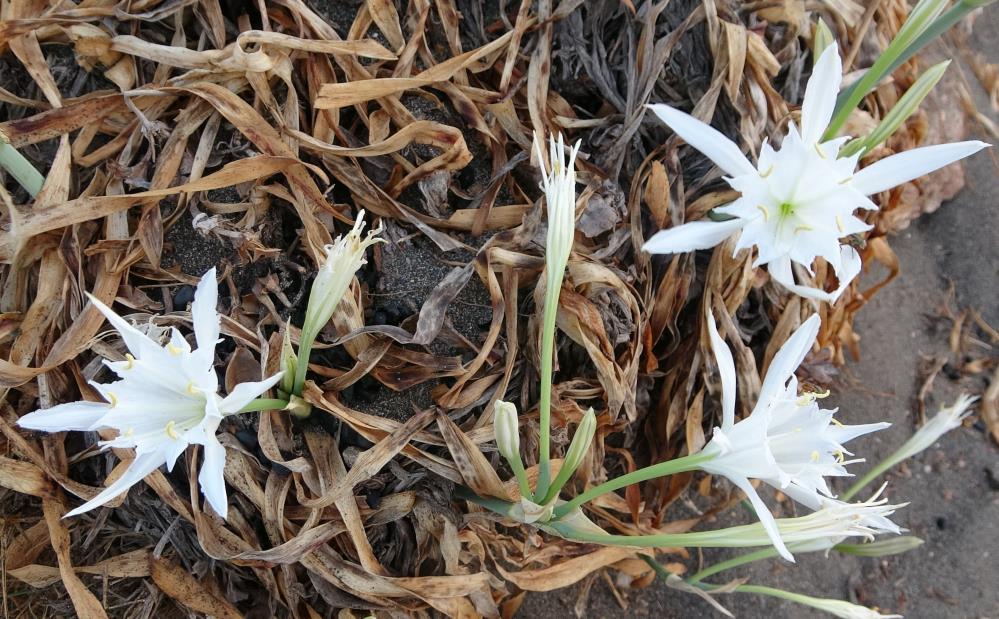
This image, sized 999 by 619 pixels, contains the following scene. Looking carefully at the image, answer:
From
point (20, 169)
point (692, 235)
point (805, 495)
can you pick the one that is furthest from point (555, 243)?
point (20, 169)

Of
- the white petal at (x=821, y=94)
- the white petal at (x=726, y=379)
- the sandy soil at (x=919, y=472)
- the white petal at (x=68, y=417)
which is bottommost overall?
the sandy soil at (x=919, y=472)

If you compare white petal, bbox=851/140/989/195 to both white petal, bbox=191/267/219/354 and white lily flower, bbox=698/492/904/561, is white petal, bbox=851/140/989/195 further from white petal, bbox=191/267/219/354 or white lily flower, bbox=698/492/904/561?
white petal, bbox=191/267/219/354

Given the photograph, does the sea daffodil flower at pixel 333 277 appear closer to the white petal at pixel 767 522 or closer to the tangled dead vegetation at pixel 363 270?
the tangled dead vegetation at pixel 363 270

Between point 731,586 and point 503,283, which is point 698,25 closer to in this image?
point 503,283

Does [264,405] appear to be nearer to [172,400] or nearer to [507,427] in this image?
[172,400]

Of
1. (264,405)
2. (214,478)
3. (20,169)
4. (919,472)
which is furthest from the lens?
(919,472)

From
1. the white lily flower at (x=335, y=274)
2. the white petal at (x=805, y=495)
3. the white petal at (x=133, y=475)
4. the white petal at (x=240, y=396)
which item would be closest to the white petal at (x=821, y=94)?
the white petal at (x=805, y=495)
